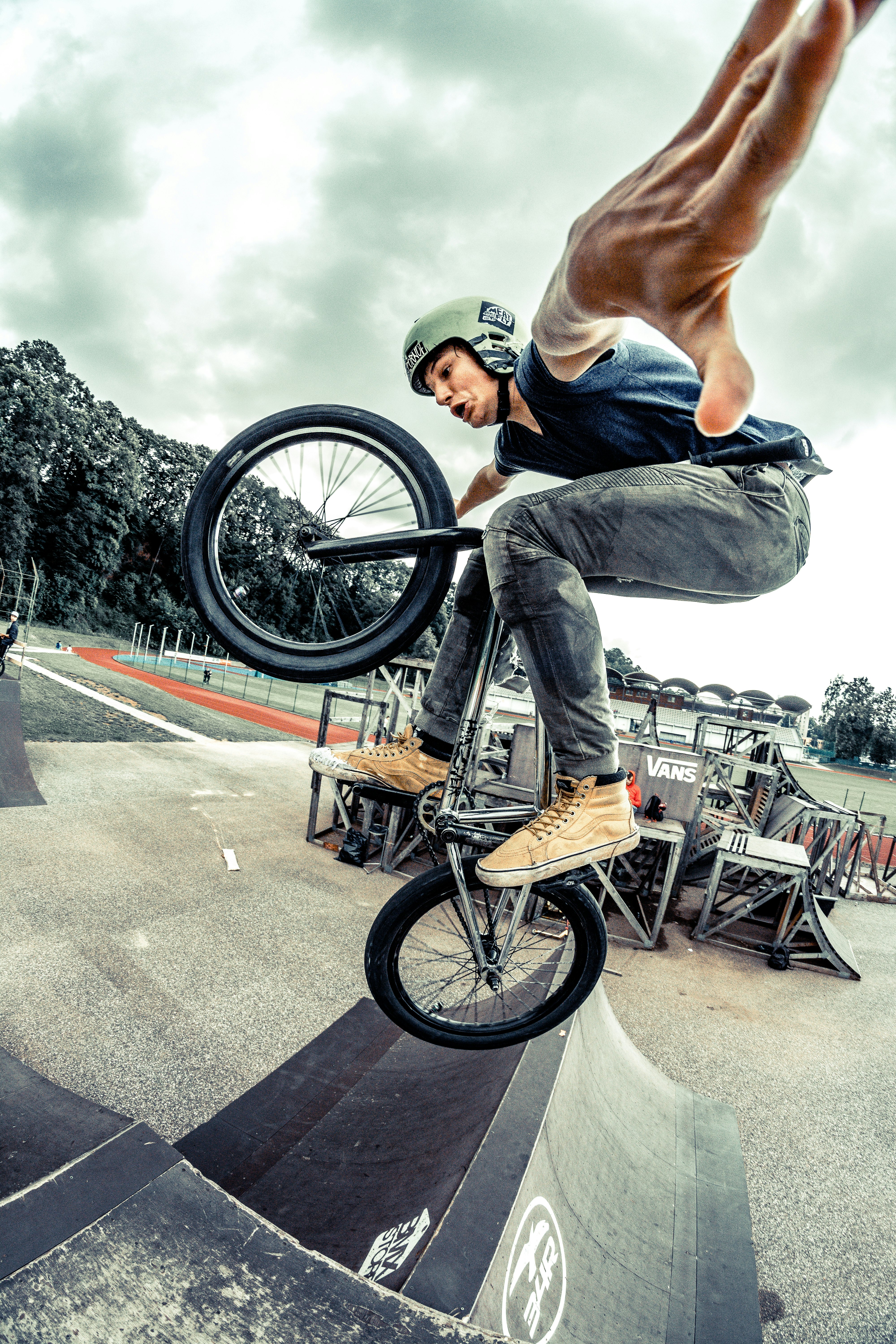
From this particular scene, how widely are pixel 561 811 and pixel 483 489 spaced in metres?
1.23

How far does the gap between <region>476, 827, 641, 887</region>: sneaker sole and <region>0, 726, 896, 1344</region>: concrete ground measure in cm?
323

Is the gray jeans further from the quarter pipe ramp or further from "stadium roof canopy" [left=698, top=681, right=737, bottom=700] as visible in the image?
"stadium roof canopy" [left=698, top=681, right=737, bottom=700]

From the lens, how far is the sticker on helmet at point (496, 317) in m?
1.79

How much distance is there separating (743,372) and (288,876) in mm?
9003

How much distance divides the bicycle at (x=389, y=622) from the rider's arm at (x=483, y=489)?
29 cm

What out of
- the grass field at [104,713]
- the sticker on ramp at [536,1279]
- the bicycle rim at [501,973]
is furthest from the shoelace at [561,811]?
the grass field at [104,713]

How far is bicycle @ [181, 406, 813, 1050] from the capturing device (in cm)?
196

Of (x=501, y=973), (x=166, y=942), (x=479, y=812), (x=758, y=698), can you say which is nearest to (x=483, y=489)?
(x=479, y=812)

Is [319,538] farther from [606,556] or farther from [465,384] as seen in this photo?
[606,556]

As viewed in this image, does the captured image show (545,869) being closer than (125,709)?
Yes

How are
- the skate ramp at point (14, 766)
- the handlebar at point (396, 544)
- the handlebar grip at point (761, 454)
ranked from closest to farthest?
the handlebar grip at point (761, 454)
the handlebar at point (396, 544)
the skate ramp at point (14, 766)

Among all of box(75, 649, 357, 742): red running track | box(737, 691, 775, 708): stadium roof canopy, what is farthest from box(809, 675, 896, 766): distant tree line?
box(75, 649, 357, 742): red running track

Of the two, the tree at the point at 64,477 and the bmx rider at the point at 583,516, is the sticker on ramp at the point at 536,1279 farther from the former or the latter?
the tree at the point at 64,477

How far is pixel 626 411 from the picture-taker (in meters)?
1.68
